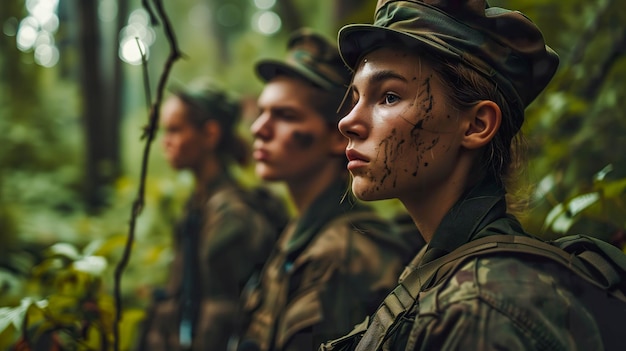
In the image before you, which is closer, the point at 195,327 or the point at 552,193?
the point at 552,193

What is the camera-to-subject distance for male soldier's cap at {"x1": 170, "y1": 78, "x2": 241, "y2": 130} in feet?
14.7

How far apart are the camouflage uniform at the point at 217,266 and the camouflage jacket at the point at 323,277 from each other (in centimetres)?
58

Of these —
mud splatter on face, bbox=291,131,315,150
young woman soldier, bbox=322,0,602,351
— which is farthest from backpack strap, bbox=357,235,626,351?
mud splatter on face, bbox=291,131,315,150

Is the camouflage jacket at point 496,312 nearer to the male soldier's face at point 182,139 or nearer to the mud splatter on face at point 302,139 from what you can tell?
the mud splatter on face at point 302,139

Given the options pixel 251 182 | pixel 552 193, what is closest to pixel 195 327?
pixel 552 193

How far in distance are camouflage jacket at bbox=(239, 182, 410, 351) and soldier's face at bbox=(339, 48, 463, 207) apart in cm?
104

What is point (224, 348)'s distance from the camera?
3627mm

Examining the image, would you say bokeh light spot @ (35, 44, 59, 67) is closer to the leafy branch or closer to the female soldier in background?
the female soldier in background

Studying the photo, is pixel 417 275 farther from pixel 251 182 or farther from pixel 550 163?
pixel 251 182

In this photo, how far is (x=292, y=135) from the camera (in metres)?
3.21

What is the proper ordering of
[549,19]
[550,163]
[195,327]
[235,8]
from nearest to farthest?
[550,163] < [549,19] < [195,327] < [235,8]

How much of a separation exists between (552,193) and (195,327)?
217 centimetres

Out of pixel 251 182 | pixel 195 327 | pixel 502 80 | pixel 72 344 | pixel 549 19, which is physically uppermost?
pixel 502 80

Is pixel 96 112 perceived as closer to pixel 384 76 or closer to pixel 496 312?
pixel 384 76
